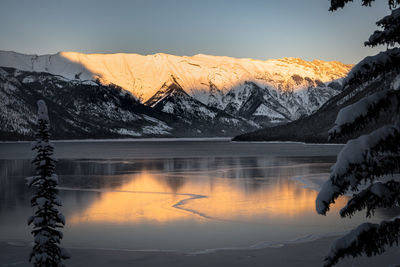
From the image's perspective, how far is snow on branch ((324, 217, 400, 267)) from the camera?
28.9ft

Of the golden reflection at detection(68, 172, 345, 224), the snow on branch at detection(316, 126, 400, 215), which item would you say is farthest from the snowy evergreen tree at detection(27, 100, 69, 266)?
the golden reflection at detection(68, 172, 345, 224)

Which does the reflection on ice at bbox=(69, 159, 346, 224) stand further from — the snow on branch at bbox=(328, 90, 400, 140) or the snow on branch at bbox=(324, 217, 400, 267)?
the snow on branch at bbox=(328, 90, 400, 140)

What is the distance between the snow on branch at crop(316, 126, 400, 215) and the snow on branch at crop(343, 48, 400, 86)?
109 centimetres

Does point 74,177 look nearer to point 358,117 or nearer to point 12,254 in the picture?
point 12,254

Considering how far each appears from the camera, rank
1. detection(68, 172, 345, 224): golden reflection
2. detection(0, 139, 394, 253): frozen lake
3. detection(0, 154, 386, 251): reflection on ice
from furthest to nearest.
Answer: detection(68, 172, 345, 224): golden reflection → detection(0, 154, 386, 251): reflection on ice → detection(0, 139, 394, 253): frozen lake

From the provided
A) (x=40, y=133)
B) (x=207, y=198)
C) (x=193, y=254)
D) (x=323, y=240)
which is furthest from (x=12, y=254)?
(x=207, y=198)

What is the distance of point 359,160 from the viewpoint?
8.23m

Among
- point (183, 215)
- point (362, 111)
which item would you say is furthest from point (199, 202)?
point (362, 111)

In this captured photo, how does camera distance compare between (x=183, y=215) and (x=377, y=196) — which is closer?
(x=377, y=196)

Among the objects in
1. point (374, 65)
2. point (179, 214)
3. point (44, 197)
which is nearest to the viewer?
point (374, 65)

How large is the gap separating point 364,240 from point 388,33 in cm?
380

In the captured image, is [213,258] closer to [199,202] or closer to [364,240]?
[364,240]

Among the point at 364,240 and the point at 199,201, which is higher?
the point at 199,201

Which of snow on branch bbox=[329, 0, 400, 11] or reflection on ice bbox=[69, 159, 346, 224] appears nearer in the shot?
snow on branch bbox=[329, 0, 400, 11]
